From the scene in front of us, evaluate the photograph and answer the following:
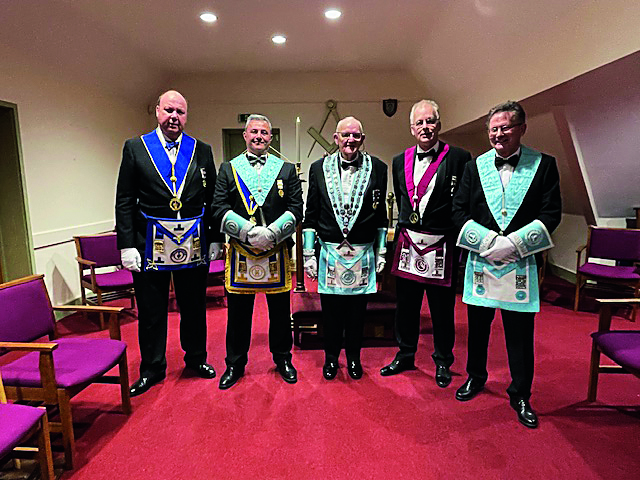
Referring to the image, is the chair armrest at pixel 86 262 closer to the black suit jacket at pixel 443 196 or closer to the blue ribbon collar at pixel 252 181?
the blue ribbon collar at pixel 252 181

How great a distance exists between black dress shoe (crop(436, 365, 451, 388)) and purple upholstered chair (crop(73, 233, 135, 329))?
2537mm

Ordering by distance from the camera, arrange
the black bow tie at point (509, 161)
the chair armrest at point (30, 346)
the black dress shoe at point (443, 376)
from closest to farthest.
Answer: the chair armrest at point (30, 346) < the black bow tie at point (509, 161) < the black dress shoe at point (443, 376)

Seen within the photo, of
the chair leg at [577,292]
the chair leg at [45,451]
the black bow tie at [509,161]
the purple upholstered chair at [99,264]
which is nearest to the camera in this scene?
the chair leg at [45,451]

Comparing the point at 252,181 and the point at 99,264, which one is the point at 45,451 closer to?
the point at 252,181

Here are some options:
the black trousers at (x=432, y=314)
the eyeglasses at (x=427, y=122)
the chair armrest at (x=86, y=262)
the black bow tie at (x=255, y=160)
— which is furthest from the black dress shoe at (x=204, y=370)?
the eyeglasses at (x=427, y=122)

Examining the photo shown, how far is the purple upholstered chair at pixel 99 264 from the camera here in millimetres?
3537

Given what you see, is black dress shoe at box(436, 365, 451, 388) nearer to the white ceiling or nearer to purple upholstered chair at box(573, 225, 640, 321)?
the white ceiling

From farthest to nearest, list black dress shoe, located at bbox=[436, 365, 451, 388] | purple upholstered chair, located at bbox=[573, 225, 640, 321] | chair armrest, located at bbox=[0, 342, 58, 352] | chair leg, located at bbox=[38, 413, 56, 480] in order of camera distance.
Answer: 1. purple upholstered chair, located at bbox=[573, 225, 640, 321]
2. black dress shoe, located at bbox=[436, 365, 451, 388]
3. chair armrest, located at bbox=[0, 342, 58, 352]
4. chair leg, located at bbox=[38, 413, 56, 480]

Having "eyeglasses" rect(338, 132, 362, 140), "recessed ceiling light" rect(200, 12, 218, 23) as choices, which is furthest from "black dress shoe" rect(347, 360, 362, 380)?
"recessed ceiling light" rect(200, 12, 218, 23)

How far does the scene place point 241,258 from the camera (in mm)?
2367

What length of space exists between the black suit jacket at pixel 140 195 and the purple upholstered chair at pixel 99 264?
1432mm

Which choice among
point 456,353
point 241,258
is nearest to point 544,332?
point 456,353

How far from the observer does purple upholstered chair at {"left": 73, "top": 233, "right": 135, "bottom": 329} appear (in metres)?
3.54

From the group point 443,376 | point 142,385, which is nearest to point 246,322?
point 142,385
